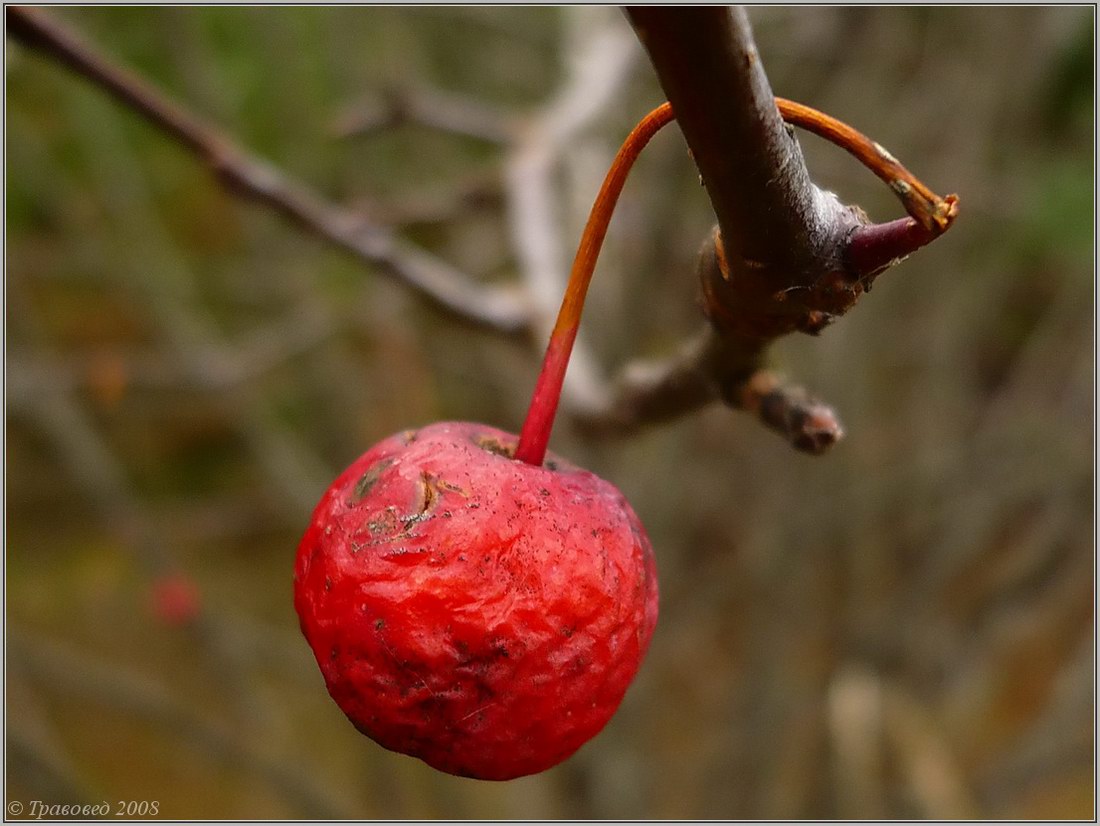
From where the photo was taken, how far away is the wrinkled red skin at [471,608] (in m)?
0.51

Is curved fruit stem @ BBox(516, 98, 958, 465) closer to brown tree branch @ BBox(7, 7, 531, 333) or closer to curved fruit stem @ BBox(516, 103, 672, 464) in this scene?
curved fruit stem @ BBox(516, 103, 672, 464)

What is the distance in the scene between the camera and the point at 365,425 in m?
2.79

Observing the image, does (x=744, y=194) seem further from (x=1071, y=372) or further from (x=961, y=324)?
(x=1071, y=372)

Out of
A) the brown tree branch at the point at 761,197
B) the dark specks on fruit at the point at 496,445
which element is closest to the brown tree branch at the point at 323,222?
the dark specks on fruit at the point at 496,445

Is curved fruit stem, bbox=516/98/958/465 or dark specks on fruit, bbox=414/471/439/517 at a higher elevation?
curved fruit stem, bbox=516/98/958/465

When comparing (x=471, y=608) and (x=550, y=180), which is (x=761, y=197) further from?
(x=550, y=180)

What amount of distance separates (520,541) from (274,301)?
9.52 feet

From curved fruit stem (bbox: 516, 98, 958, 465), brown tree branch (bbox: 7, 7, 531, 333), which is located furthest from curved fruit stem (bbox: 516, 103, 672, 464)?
brown tree branch (bbox: 7, 7, 531, 333)

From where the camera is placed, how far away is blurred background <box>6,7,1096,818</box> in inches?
85.8

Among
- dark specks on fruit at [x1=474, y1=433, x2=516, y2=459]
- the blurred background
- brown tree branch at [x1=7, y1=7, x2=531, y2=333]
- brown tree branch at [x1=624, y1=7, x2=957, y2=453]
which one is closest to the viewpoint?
brown tree branch at [x1=624, y1=7, x2=957, y2=453]

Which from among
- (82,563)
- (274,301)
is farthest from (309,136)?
(82,563)

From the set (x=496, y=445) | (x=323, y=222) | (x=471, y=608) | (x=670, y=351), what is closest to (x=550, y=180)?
(x=323, y=222)

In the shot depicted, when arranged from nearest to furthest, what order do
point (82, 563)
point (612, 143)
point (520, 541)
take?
point (520, 541) < point (612, 143) < point (82, 563)

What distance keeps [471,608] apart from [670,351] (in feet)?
5.28
